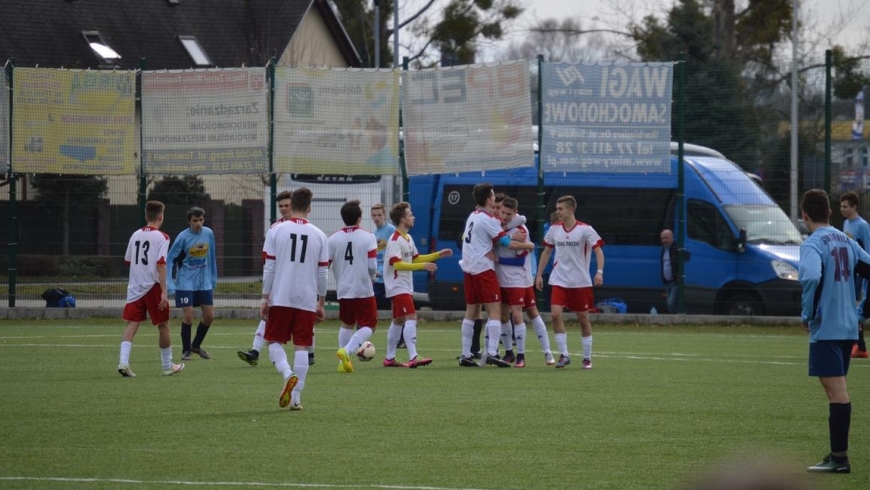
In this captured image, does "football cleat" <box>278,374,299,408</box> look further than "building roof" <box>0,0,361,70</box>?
No

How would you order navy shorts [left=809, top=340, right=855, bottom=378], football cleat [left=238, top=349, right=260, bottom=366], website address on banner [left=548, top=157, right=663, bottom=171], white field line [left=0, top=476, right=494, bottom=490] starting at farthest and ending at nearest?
website address on banner [left=548, top=157, right=663, bottom=171] → football cleat [left=238, top=349, right=260, bottom=366] → navy shorts [left=809, top=340, right=855, bottom=378] → white field line [left=0, top=476, right=494, bottom=490]

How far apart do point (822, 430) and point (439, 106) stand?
1329 cm

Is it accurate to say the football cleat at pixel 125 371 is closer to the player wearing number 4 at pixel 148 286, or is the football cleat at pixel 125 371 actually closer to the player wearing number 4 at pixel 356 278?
the player wearing number 4 at pixel 148 286

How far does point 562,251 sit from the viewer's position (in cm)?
1408

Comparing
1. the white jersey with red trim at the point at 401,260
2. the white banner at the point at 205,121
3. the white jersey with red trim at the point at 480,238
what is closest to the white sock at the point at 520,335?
the white jersey with red trim at the point at 480,238

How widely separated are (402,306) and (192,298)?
2.84 m

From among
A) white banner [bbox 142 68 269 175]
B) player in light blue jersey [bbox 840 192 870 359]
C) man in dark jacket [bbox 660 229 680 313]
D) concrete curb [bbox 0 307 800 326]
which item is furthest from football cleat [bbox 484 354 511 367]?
white banner [bbox 142 68 269 175]

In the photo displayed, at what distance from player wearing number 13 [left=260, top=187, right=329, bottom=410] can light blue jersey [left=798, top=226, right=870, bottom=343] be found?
4251 mm

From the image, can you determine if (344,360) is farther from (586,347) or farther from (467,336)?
(586,347)

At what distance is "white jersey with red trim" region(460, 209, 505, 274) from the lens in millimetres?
13797

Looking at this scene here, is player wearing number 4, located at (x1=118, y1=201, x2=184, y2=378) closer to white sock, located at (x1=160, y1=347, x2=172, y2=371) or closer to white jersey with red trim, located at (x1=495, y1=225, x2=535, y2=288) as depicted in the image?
white sock, located at (x1=160, y1=347, x2=172, y2=371)

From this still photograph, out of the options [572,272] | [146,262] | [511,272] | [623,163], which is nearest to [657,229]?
[623,163]

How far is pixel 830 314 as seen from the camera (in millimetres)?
7441

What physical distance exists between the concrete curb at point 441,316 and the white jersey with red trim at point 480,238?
760cm
